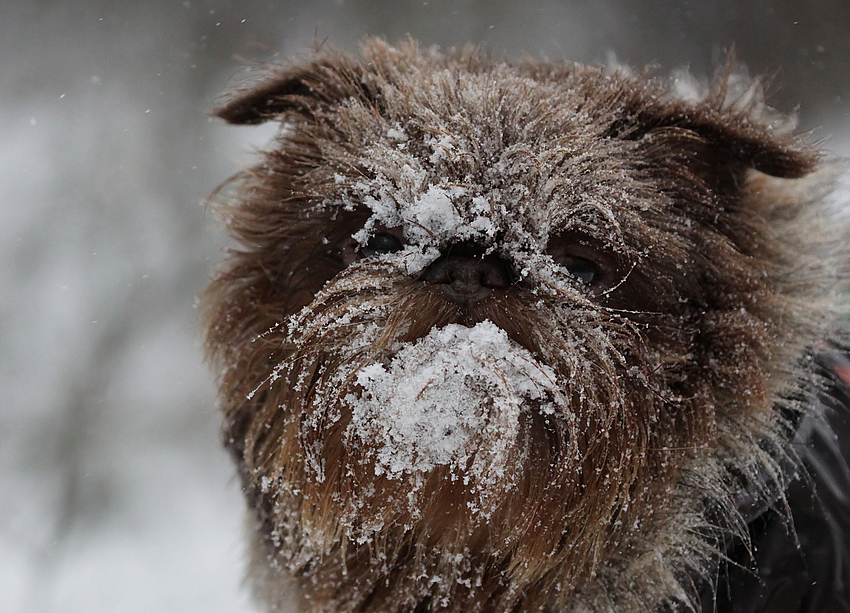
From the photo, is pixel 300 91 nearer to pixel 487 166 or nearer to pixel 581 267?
pixel 487 166

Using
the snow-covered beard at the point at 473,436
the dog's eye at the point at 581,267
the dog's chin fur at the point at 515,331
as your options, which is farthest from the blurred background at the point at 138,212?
the dog's eye at the point at 581,267

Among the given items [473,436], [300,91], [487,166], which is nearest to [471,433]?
[473,436]

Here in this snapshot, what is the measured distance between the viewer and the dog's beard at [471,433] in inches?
70.9

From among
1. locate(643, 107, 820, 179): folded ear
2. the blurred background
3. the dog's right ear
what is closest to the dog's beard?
locate(643, 107, 820, 179): folded ear

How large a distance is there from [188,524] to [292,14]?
19.1ft

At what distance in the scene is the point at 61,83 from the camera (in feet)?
26.1

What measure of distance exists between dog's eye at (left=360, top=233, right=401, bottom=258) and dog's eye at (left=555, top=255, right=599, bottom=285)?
0.48 metres

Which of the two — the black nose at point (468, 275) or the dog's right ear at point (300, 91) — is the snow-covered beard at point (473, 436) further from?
the dog's right ear at point (300, 91)

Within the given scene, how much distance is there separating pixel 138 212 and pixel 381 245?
22.2 feet

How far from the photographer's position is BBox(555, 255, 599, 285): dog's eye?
6.83ft

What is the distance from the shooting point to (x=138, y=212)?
8.12m

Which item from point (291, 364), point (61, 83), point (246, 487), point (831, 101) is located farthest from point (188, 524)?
point (831, 101)

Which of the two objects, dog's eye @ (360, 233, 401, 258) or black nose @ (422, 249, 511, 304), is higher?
dog's eye @ (360, 233, 401, 258)

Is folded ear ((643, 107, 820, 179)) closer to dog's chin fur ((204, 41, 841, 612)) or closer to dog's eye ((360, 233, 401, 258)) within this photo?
dog's chin fur ((204, 41, 841, 612))
